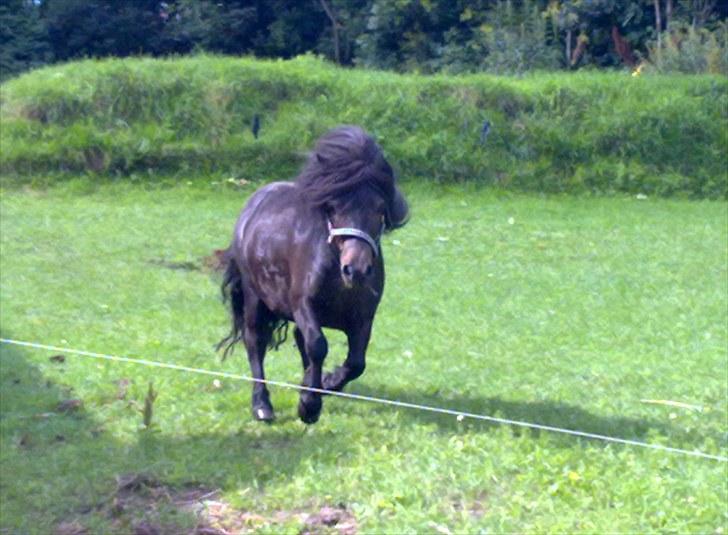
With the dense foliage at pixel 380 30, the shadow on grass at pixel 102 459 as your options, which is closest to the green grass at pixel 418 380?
the shadow on grass at pixel 102 459

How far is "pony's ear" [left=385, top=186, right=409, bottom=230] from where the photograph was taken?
23.7 feet

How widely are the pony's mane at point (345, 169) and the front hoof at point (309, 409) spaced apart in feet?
3.64

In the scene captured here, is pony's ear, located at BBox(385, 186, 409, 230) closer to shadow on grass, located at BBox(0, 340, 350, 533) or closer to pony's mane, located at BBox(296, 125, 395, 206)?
pony's mane, located at BBox(296, 125, 395, 206)

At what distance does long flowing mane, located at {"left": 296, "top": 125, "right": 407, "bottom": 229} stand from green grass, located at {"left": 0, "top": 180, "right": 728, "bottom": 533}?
1.37m

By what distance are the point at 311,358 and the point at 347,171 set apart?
3.57 feet

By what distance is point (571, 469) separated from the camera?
6.54 m

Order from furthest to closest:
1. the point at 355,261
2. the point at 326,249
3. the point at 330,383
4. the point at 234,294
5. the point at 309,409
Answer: the point at 234,294 → the point at 330,383 → the point at 309,409 → the point at 326,249 → the point at 355,261

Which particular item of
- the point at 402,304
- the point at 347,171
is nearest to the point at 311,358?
the point at 347,171

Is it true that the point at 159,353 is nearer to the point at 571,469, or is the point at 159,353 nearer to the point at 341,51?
the point at 571,469

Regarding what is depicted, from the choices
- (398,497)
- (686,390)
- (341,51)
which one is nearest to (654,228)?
(686,390)

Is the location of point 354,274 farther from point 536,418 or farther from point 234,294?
point 234,294

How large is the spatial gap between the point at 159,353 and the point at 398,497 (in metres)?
3.90

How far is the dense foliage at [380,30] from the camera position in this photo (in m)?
29.4

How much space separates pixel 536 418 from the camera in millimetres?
7797
